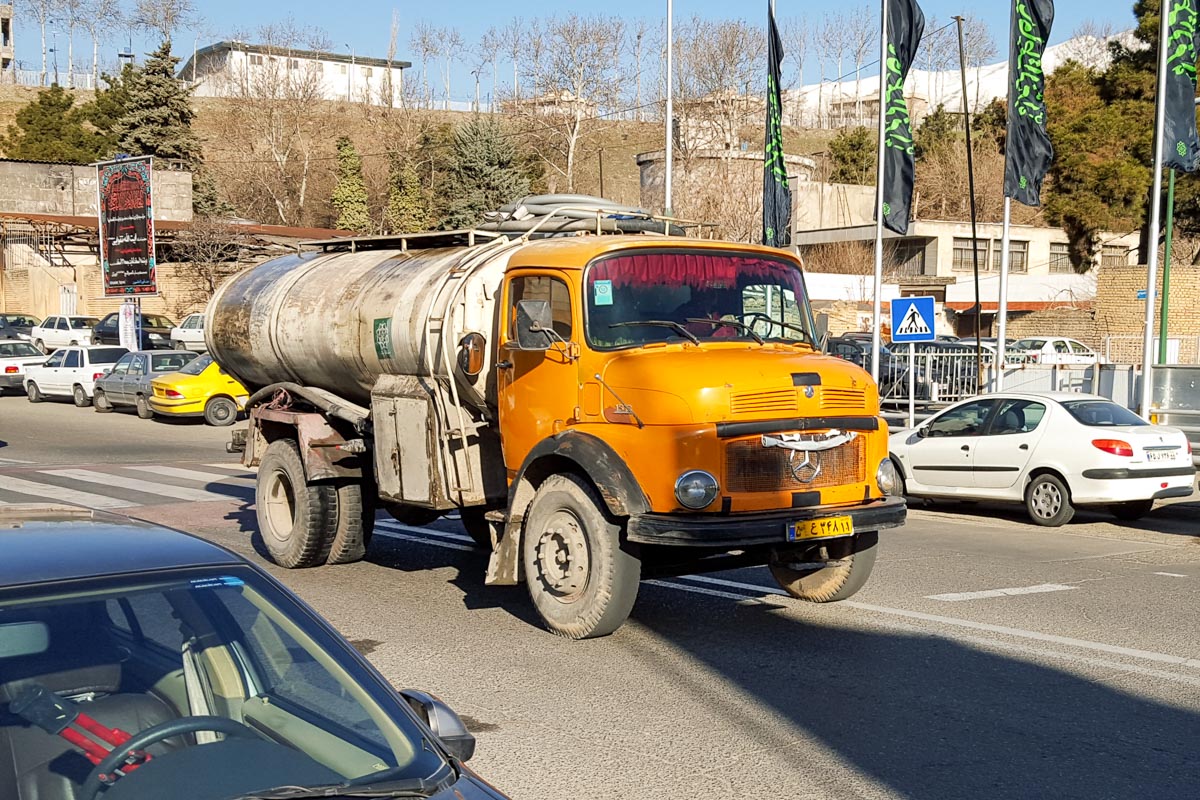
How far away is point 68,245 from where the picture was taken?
5750cm

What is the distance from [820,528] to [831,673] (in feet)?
3.07

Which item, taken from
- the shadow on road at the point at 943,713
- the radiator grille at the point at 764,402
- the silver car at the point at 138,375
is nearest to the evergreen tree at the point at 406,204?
the silver car at the point at 138,375

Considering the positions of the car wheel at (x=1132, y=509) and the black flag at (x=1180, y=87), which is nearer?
the car wheel at (x=1132, y=509)

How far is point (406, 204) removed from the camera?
69.9 m

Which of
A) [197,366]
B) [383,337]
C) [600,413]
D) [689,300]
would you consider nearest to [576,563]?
[600,413]

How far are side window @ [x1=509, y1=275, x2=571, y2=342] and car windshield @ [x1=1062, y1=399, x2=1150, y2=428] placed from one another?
828 cm

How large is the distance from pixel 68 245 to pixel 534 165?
2934 cm

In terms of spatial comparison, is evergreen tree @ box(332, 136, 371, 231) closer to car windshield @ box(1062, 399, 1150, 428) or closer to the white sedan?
the white sedan

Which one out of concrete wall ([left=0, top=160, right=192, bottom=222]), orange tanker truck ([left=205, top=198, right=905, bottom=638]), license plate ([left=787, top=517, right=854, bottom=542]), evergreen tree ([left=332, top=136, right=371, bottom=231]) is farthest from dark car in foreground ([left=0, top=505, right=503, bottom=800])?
evergreen tree ([left=332, top=136, right=371, bottom=231])

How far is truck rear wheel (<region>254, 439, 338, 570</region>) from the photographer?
1090cm

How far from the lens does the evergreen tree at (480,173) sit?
66.1m

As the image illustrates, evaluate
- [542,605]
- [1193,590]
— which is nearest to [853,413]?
[542,605]

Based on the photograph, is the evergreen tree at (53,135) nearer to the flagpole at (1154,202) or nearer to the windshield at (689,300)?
the flagpole at (1154,202)

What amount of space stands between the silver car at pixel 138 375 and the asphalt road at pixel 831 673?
17.9m
